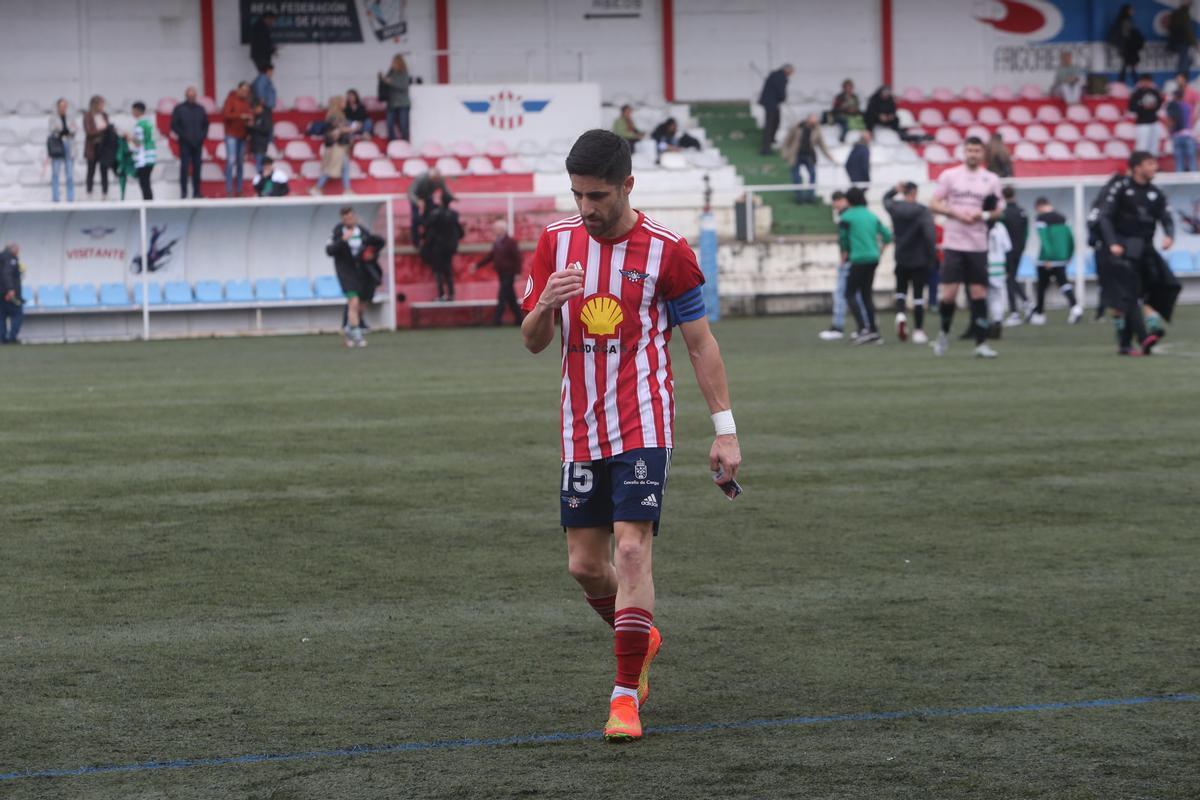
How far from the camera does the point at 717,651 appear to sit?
241 inches

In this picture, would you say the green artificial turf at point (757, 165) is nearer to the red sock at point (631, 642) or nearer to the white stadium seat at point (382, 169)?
the white stadium seat at point (382, 169)

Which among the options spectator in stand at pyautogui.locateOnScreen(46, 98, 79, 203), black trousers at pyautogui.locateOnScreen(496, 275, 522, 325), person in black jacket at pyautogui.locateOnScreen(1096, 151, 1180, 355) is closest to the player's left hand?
person in black jacket at pyautogui.locateOnScreen(1096, 151, 1180, 355)

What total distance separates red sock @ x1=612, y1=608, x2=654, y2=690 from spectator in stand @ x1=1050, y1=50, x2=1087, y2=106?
37.2m

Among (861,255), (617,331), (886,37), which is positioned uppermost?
(886,37)

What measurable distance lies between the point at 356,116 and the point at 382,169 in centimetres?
197

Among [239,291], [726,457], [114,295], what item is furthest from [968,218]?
[114,295]

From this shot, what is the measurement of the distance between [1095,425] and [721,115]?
27689 millimetres

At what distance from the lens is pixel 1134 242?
56.9 feet

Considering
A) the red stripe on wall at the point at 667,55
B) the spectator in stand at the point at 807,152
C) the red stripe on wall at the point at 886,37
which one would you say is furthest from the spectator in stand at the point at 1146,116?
the red stripe on wall at the point at 667,55

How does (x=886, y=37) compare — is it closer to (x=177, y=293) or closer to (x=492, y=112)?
(x=492, y=112)

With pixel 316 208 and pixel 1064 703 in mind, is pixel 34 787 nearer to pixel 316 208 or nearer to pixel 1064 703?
pixel 1064 703

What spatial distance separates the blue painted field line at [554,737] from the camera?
15.5 ft

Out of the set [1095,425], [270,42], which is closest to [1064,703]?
[1095,425]

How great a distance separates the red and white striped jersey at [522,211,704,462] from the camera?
17.0ft
